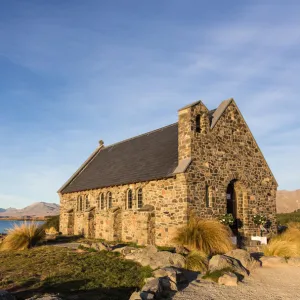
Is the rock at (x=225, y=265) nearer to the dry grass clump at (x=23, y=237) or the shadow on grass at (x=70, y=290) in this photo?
the shadow on grass at (x=70, y=290)

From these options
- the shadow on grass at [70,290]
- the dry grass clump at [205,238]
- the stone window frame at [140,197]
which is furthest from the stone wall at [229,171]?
the shadow on grass at [70,290]

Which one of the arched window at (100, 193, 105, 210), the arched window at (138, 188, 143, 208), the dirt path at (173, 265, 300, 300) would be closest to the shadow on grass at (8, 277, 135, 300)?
the dirt path at (173, 265, 300, 300)

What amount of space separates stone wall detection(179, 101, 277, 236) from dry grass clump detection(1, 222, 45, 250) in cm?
914

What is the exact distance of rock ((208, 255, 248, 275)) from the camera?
12104 mm

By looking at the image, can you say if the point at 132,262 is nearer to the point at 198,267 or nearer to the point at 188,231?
the point at 198,267

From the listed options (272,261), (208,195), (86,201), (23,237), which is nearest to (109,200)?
(86,201)

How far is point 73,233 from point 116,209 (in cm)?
871

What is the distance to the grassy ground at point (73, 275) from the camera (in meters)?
9.77

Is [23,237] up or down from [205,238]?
down

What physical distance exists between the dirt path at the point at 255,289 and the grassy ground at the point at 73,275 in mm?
1725

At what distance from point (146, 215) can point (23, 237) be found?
280 inches

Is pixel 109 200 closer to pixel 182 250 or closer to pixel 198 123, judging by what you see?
pixel 198 123

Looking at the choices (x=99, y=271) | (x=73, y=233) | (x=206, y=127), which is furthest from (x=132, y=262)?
(x=73, y=233)

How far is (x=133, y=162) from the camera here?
25.5 meters
